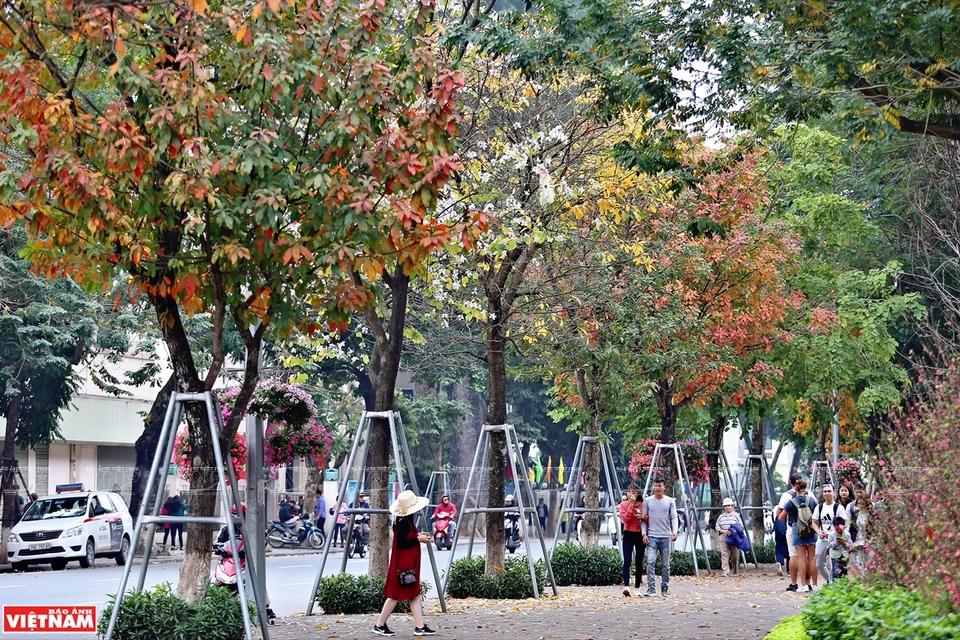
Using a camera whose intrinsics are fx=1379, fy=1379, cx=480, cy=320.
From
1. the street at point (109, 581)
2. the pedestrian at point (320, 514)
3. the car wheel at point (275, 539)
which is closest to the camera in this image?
the street at point (109, 581)

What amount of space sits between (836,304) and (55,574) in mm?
18141

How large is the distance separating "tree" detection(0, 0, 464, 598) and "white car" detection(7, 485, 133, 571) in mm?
19723

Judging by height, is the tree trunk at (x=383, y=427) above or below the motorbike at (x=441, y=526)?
above

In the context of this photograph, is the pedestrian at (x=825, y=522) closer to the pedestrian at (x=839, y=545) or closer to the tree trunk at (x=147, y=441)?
the pedestrian at (x=839, y=545)

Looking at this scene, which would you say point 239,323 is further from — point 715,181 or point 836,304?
point 836,304

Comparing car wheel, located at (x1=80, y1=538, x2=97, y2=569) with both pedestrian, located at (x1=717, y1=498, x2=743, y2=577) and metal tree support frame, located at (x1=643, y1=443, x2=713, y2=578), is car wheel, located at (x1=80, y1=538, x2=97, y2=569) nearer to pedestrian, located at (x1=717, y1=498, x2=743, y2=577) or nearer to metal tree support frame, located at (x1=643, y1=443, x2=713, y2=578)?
metal tree support frame, located at (x1=643, y1=443, x2=713, y2=578)

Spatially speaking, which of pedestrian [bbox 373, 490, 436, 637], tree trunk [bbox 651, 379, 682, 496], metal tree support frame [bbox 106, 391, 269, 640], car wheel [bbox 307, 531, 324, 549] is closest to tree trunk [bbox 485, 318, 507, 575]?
pedestrian [bbox 373, 490, 436, 637]

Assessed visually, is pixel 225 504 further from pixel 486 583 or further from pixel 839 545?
pixel 839 545

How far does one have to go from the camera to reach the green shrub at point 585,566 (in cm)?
2397

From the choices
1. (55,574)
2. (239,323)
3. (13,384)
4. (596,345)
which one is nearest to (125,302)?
(13,384)

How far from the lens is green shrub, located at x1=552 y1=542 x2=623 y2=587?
24.0 meters

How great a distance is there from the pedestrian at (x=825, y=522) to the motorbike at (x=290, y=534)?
Result: 24.1 m

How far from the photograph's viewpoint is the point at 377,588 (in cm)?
1738

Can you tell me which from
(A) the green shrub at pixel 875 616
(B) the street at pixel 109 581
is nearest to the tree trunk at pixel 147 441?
(B) the street at pixel 109 581
